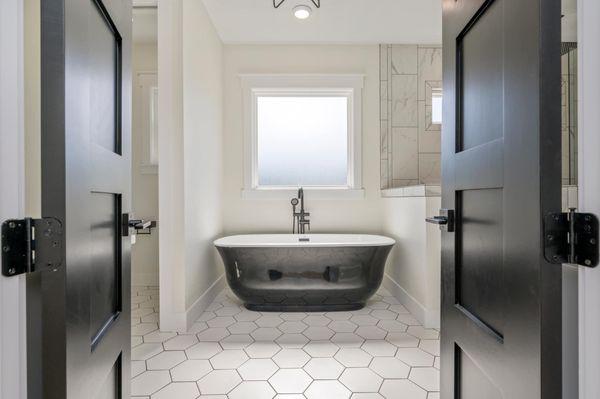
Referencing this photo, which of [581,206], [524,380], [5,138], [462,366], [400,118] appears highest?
[400,118]

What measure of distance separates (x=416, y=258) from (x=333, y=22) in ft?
7.39

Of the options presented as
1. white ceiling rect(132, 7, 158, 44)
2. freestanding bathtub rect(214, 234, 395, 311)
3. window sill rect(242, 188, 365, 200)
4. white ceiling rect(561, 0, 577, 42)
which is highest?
white ceiling rect(132, 7, 158, 44)

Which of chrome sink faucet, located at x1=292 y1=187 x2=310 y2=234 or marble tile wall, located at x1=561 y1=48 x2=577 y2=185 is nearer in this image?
marble tile wall, located at x1=561 y1=48 x2=577 y2=185

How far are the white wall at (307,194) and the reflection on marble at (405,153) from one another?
7.8 inches

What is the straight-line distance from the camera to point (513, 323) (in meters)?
0.76

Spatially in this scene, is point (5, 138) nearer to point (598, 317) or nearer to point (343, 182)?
point (598, 317)

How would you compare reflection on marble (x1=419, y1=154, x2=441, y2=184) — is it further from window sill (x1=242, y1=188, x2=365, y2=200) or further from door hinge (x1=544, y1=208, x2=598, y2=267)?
door hinge (x1=544, y1=208, x2=598, y2=267)

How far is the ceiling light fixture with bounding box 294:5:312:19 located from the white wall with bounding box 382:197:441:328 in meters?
1.80

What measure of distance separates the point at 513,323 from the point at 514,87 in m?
0.53

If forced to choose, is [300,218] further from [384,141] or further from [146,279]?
[146,279]

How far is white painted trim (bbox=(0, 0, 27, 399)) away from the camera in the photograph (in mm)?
584

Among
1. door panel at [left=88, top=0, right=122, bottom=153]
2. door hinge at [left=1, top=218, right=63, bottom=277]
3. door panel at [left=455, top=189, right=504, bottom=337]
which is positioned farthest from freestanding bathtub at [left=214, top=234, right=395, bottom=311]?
door hinge at [left=1, top=218, right=63, bottom=277]

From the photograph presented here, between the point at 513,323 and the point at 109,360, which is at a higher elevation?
the point at 513,323

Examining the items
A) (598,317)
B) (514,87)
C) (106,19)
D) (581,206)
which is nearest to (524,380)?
(598,317)
